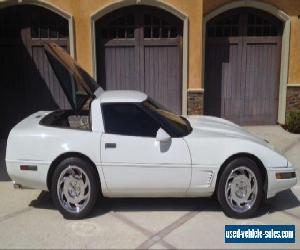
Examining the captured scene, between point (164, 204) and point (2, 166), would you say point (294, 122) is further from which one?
point (2, 166)

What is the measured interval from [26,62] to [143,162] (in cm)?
600

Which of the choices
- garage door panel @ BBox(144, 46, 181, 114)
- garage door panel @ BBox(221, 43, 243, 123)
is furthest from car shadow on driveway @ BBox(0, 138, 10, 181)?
garage door panel @ BBox(221, 43, 243, 123)

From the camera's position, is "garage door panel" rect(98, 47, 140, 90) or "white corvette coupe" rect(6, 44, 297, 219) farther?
"garage door panel" rect(98, 47, 140, 90)

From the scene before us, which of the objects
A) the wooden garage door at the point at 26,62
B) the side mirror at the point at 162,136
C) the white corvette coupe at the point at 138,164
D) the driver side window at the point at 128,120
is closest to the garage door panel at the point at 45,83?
the wooden garage door at the point at 26,62

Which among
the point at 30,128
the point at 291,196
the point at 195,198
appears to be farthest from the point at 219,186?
the point at 30,128

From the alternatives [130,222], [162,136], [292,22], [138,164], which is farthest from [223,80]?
[130,222]

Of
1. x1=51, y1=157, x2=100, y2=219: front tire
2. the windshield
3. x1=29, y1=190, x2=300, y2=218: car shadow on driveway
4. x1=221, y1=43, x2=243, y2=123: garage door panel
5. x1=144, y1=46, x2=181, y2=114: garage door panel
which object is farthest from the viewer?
x1=221, y1=43, x2=243, y2=123: garage door panel

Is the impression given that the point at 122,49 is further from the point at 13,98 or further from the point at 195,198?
the point at 195,198

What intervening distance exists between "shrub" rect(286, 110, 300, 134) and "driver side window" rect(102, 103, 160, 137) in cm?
559

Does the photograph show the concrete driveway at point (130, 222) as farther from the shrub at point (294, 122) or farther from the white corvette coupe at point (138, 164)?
the shrub at point (294, 122)

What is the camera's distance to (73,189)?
502 cm

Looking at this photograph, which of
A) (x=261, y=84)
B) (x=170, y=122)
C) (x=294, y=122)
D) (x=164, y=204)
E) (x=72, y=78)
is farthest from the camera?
(x=261, y=84)

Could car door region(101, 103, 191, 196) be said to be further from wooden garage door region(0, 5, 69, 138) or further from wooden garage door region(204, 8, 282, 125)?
wooden garage door region(204, 8, 282, 125)

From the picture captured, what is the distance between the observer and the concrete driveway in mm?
4449
